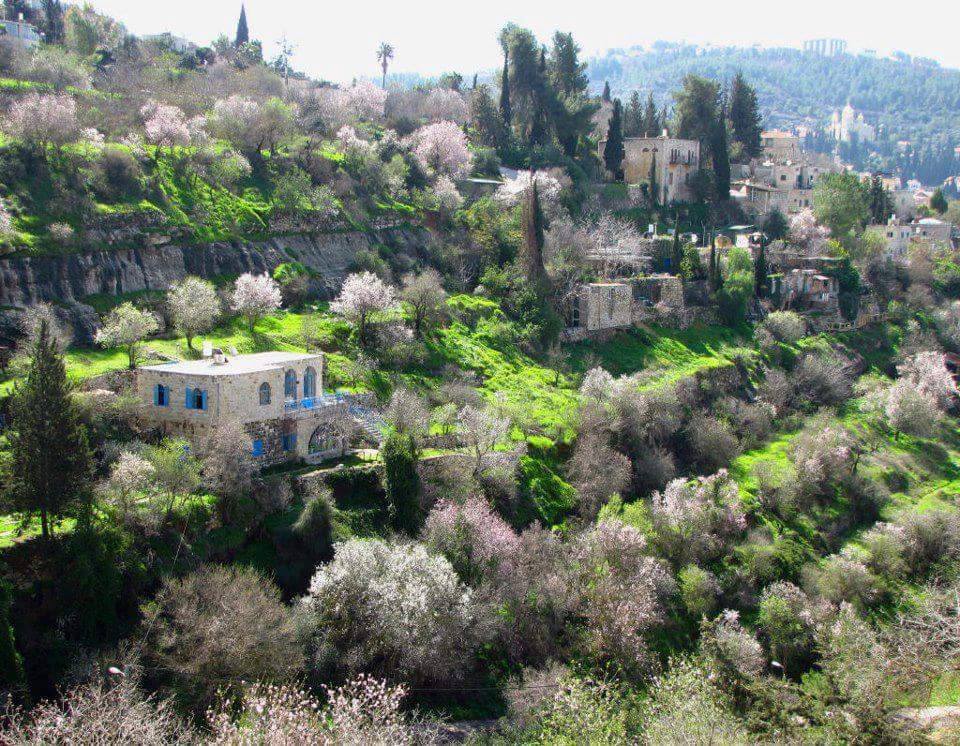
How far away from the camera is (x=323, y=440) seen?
32.5m

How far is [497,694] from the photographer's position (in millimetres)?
27641

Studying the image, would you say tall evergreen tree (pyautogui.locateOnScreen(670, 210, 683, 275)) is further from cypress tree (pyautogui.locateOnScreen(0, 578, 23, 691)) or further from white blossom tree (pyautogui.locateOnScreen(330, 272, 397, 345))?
cypress tree (pyautogui.locateOnScreen(0, 578, 23, 691))

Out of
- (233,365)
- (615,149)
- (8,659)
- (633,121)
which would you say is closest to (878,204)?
(633,121)

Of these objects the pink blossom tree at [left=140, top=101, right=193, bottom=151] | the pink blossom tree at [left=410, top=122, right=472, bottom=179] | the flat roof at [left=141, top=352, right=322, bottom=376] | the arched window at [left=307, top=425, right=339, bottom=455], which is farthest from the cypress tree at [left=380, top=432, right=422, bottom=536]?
the pink blossom tree at [left=410, top=122, right=472, bottom=179]

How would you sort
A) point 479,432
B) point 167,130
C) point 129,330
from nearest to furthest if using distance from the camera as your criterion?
point 129,330
point 479,432
point 167,130

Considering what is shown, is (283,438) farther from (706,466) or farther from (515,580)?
(706,466)

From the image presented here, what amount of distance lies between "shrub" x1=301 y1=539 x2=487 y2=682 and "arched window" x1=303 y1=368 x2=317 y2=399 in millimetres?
7072

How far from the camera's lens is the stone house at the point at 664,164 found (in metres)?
71.6

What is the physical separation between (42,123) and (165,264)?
27.8 feet

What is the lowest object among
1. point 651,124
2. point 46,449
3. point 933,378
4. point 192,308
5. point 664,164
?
point 933,378

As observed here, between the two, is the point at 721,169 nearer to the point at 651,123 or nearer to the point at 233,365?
the point at 651,123

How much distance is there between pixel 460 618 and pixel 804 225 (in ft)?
164

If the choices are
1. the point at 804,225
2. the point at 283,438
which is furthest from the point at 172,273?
the point at 804,225

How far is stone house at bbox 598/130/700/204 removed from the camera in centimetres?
7156
